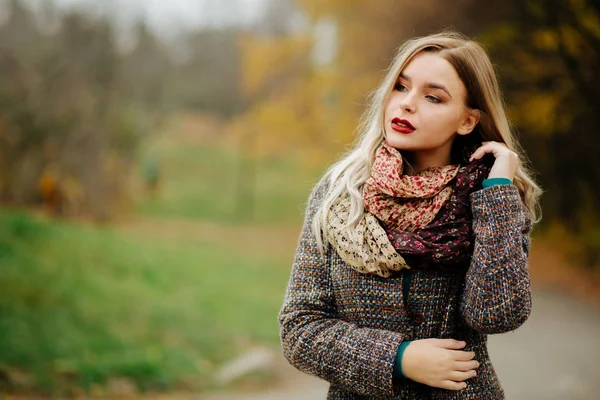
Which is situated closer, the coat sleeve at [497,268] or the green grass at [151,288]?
the coat sleeve at [497,268]

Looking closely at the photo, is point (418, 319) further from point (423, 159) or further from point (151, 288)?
point (151, 288)

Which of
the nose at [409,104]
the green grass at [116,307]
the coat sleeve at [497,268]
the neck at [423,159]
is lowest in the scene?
the green grass at [116,307]

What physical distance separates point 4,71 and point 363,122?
23.0 ft

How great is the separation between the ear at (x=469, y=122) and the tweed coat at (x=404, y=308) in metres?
0.19

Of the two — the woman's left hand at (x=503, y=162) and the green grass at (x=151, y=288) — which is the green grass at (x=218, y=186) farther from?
the woman's left hand at (x=503, y=162)

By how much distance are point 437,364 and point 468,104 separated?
625 mm

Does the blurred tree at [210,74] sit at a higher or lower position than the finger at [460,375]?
higher

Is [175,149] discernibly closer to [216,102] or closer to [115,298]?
[216,102]

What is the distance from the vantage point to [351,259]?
1533 mm

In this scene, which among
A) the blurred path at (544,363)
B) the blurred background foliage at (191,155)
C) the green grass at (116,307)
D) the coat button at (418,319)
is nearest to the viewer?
the coat button at (418,319)

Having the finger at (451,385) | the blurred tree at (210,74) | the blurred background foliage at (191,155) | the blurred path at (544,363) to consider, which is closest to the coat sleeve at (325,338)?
the finger at (451,385)

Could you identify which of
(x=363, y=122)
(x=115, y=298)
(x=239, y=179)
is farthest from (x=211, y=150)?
(x=363, y=122)

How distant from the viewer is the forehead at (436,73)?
159cm

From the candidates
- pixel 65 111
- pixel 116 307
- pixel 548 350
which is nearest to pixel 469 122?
pixel 548 350
